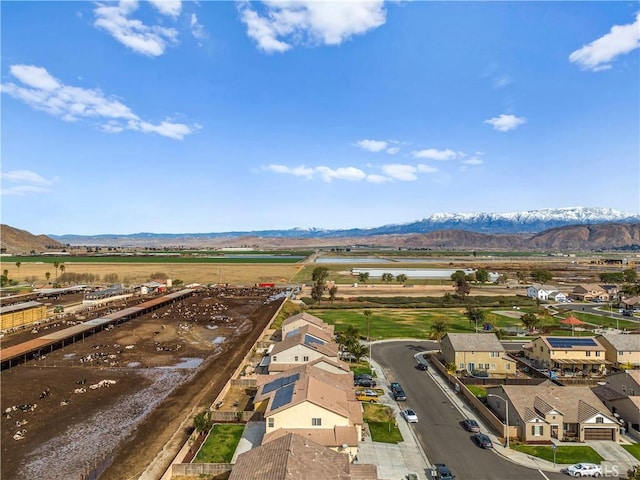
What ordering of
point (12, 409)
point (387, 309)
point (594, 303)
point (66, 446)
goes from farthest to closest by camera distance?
point (594, 303) < point (387, 309) < point (12, 409) < point (66, 446)

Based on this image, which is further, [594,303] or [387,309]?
[594,303]

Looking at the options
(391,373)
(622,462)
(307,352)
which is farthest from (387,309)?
(622,462)

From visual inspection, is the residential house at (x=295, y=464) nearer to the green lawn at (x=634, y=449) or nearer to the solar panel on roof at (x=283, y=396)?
the solar panel on roof at (x=283, y=396)

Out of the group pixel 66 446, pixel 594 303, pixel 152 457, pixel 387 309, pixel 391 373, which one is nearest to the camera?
pixel 152 457

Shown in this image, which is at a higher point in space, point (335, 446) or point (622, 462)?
point (335, 446)

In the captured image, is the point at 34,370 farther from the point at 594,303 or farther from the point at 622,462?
the point at 594,303

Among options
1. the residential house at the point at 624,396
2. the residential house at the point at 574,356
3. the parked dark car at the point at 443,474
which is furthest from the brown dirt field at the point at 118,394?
the residential house at the point at 574,356

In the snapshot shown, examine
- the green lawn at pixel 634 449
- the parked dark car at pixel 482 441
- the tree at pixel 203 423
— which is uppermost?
the tree at pixel 203 423
